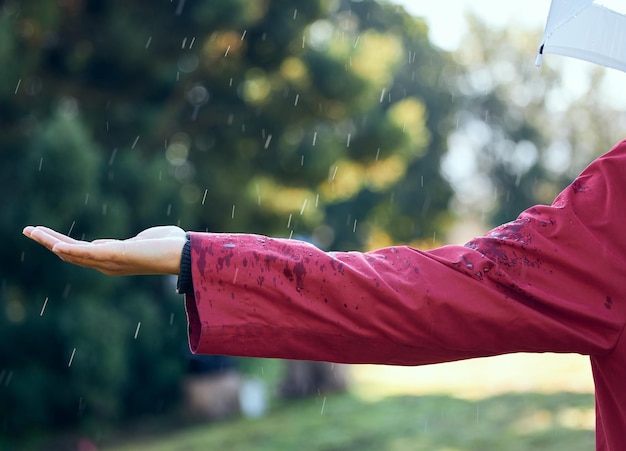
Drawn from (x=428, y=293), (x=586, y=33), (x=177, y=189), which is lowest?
(x=177, y=189)

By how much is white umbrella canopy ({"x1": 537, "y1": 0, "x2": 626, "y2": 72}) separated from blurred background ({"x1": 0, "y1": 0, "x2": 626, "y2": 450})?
432cm

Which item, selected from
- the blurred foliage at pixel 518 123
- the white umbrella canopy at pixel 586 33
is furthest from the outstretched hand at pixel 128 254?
→ the blurred foliage at pixel 518 123

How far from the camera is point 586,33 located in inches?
54.6

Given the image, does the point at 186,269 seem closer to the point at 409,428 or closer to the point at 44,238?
the point at 44,238

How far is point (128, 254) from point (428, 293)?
39 centimetres

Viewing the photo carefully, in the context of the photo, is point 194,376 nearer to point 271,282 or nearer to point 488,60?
point 271,282

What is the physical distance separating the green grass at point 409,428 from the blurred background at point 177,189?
0.12 ft

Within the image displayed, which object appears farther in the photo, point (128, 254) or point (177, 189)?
point (177, 189)

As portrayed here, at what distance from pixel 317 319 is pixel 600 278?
402 mm

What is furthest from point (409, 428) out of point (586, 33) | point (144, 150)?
point (586, 33)

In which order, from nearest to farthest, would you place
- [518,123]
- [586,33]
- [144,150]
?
[586,33] → [144,150] → [518,123]

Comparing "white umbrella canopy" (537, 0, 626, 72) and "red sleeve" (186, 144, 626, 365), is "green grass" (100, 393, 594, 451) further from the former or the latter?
"red sleeve" (186, 144, 626, 365)

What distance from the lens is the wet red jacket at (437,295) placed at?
100 centimetres

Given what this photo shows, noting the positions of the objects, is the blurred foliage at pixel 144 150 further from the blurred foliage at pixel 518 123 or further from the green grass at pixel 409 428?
the blurred foliage at pixel 518 123
